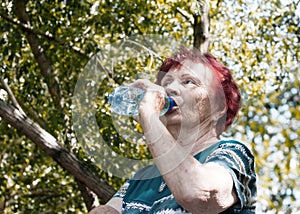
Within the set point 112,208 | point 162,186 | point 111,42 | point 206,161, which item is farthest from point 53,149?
point 206,161

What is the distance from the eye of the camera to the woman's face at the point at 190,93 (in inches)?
91.0

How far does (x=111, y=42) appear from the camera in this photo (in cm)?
686

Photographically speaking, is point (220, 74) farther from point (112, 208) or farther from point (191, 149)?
point (112, 208)

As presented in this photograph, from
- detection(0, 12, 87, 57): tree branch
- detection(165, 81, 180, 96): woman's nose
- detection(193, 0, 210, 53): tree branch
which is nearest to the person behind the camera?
detection(165, 81, 180, 96): woman's nose

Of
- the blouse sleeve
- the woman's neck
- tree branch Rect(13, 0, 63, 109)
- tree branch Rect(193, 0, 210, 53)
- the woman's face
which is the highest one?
tree branch Rect(13, 0, 63, 109)

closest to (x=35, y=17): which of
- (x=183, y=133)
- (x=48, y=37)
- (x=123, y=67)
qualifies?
(x=48, y=37)

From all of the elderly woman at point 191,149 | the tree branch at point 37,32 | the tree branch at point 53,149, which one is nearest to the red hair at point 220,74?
the elderly woman at point 191,149

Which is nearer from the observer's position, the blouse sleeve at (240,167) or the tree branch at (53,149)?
the blouse sleeve at (240,167)

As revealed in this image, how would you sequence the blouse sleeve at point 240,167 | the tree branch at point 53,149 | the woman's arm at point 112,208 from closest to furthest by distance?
the blouse sleeve at point 240,167, the woman's arm at point 112,208, the tree branch at point 53,149

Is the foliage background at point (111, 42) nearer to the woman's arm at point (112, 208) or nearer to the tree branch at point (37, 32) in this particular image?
the tree branch at point (37, 32)

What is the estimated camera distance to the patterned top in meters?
2.17

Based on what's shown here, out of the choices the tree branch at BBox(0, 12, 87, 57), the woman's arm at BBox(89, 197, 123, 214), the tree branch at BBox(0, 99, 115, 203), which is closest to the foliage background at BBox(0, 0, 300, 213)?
the tree branch at BBox(0, 12, 87, 57)

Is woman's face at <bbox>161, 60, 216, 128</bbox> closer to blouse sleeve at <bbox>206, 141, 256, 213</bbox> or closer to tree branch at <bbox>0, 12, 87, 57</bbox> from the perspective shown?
blouse sleeve at <bbox>206, 141, 256, 213</bbox>

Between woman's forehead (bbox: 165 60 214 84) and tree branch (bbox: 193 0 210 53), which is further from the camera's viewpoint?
tree branch (bbox: 193 0 210 53)
